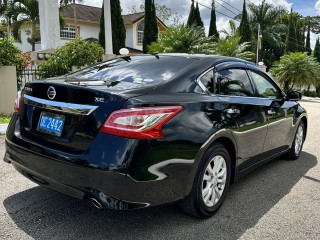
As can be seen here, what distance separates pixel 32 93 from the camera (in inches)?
124

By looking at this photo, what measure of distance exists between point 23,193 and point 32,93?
1219 millimetres

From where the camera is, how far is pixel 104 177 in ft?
8.43

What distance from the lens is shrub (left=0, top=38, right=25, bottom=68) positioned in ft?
27.8

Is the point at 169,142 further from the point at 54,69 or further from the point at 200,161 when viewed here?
the point at 54,69

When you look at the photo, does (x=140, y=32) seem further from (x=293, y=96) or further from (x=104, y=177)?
(x=104, y=177)

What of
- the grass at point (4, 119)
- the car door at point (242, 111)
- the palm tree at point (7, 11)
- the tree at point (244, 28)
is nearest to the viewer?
the car door at point (242, 111)

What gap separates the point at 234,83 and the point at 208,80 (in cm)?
52

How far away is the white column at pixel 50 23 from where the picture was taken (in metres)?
14.4

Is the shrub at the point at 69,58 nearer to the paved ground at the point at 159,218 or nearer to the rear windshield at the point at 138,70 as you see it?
the paved ground at the point at 159,218

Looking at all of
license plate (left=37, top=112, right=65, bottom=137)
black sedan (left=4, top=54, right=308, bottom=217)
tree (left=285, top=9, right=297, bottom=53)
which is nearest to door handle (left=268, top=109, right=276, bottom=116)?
black sedan (left=4, top=54, right=308, bottom=217)

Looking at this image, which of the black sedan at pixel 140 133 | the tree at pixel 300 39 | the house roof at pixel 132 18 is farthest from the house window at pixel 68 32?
the tree at pixel 300 39

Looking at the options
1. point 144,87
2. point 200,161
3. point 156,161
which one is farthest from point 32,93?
point 200,161

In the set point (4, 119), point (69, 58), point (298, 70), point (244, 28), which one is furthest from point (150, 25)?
point (4, 119)

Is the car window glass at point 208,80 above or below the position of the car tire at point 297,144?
above
